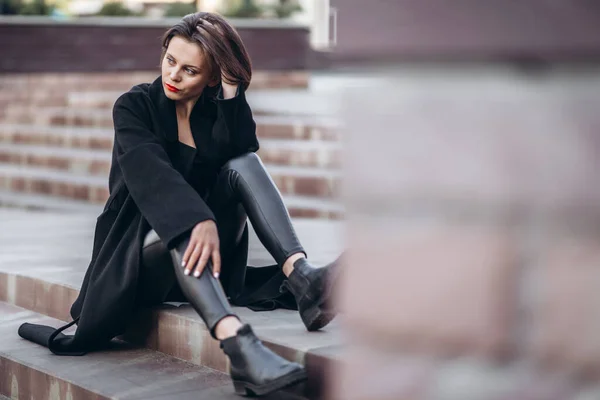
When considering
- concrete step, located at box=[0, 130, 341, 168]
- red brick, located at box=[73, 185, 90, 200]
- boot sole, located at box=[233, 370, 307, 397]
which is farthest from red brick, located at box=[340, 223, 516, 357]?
red brick, located at box=[73, 185, 90, 200]

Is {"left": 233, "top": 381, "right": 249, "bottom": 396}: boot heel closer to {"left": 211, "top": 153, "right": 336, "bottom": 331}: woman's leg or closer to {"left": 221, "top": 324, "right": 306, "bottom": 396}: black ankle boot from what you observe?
{"left": 221, "top": 324, "right": 306, "bottom": 396}: black ankle boot

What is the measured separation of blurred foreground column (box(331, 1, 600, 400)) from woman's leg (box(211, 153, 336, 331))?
1.60 metres

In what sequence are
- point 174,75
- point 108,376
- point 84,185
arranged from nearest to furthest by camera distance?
point 108,376 → point 174,75 → point 84,185

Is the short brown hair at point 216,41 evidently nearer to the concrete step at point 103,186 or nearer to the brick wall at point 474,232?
the brick wall at point 474,232

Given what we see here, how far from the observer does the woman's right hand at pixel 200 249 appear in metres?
2.74

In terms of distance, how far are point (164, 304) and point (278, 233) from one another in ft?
2.10

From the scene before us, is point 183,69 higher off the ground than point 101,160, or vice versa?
point 183,69

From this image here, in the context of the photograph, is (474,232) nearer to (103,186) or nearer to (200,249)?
(200,249)

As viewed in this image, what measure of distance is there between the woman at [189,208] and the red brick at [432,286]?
1525 mm

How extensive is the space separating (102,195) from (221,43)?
4.63m

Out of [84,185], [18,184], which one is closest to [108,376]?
[84,185]

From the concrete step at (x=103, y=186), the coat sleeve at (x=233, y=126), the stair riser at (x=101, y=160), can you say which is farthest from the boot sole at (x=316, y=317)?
the stair riser at (x=101, y=160)

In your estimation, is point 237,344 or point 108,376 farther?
point 108,376

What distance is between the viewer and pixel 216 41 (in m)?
3.09
